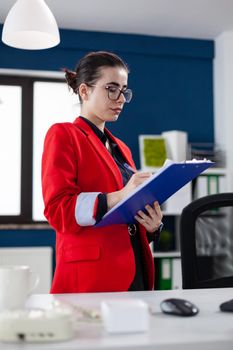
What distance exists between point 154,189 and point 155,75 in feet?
12.0

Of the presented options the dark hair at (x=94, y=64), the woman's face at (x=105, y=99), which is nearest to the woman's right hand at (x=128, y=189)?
the woman's face at (x=105, y=99)

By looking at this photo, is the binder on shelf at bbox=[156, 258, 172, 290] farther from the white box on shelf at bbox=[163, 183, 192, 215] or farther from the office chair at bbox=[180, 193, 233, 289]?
the office chair at bbox=[180, 193, 233, 289]

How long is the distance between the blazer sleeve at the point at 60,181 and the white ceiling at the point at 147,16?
285 cm

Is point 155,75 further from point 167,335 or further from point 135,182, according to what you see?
point 167,335

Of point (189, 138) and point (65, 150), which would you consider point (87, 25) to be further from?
point (65, 150)

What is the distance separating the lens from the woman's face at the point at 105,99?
1670mm

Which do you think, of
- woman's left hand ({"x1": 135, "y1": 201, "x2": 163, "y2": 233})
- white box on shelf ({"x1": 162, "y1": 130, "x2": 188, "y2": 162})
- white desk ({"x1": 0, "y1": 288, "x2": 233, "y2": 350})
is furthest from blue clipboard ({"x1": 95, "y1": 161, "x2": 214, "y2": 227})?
white box on shelf ({"x1": 162, "y1": 130, "x2": 188, "y2": 162})

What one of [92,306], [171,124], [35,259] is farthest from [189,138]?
[92,306]

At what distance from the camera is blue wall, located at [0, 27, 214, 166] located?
4.68 meters

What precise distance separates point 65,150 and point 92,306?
55cm

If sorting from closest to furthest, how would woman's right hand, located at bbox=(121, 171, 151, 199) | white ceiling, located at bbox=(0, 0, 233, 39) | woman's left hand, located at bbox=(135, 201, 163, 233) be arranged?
1. woman's right hand, located at bbox=(121, 171, 151, 199)
2. woman's left hand, located at bbox=(135, 201, 163, 233)
3. white ceiling, located at bbox=(0, 0, 233, 39)

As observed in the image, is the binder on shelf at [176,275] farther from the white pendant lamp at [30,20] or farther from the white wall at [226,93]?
the white pendant lamp at [30,20]

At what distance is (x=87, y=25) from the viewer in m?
4.58

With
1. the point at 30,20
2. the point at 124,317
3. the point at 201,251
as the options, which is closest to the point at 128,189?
the point at 201,251
